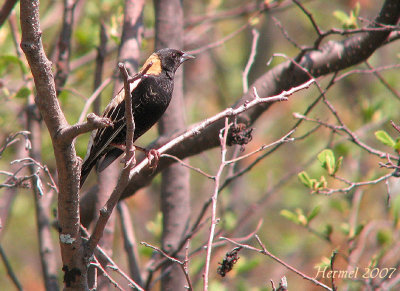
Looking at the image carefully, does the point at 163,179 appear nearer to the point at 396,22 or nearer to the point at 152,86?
the point at 152,86

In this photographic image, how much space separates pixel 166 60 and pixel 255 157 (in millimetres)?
5024

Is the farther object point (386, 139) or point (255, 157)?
point (255, 157)

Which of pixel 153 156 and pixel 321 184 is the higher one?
pixel 153 156

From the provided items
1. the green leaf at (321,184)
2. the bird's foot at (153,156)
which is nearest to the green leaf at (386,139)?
the green leaf at (321,184)

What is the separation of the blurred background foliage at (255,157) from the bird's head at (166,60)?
2.09ft

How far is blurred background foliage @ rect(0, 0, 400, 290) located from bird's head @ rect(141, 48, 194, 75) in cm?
→ 64

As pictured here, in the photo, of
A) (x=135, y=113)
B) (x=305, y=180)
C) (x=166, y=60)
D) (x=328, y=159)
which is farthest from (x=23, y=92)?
(x=328, y=159)

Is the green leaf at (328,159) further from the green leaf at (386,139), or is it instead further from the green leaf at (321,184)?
the green leaf at (386,139)

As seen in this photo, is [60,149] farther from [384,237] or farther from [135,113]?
[384,237]

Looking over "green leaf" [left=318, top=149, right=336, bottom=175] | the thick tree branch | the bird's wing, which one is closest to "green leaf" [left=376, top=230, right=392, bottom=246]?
"green leaf" [left=318, top=149, right=336, bottom=175]

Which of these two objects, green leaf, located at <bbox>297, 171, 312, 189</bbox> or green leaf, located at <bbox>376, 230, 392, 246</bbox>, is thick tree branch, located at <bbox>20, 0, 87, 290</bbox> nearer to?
green leaf, located at <bbox>297, 171, 312, 189</bbox>

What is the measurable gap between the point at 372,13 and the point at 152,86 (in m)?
6.70

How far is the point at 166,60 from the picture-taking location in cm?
439

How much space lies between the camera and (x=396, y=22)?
369cm
